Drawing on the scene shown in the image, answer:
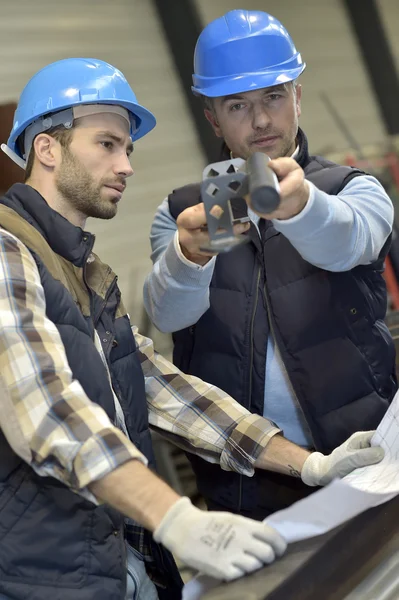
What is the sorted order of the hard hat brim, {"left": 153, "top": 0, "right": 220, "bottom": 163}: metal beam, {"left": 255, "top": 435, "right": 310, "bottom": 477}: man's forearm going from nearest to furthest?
1. {"left": 255, "top": 435, "right": 310, "bottom": 477}: man's forearm
2. the hard hat brim
3. {"left": 153, "top": 0, "right": 220, "bottom": 163}: metal beam

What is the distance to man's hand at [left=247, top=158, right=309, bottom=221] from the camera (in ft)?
3.90

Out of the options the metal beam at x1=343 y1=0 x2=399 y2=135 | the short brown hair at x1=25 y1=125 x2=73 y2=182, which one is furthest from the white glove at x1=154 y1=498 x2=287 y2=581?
the metal beam at x1=343 y1=0 x2=399 y2=135

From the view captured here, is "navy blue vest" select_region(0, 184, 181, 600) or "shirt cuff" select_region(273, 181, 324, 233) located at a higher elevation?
"shirt cuff" select_region(273, 181, 324, 233)

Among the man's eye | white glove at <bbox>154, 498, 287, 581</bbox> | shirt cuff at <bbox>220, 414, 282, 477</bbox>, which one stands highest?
the man's eye

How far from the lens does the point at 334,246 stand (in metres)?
1.39

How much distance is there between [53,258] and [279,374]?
0.60m

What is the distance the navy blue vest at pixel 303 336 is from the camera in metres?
1.55

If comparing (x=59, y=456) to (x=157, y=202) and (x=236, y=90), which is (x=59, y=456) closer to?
(x=236, y=90)

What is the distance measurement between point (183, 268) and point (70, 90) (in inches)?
17.6

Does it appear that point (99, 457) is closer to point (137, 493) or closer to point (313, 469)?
point (137, 493)

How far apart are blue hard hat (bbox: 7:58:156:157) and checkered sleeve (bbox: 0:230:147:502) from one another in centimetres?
51

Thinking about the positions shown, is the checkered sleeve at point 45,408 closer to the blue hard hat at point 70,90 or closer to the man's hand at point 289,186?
the man's hand at point 289,186

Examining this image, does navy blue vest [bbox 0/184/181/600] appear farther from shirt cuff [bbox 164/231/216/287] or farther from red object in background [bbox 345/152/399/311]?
red object in background [bbox 345/152/399/311]

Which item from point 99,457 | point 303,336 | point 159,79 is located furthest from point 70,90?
point 159,79
